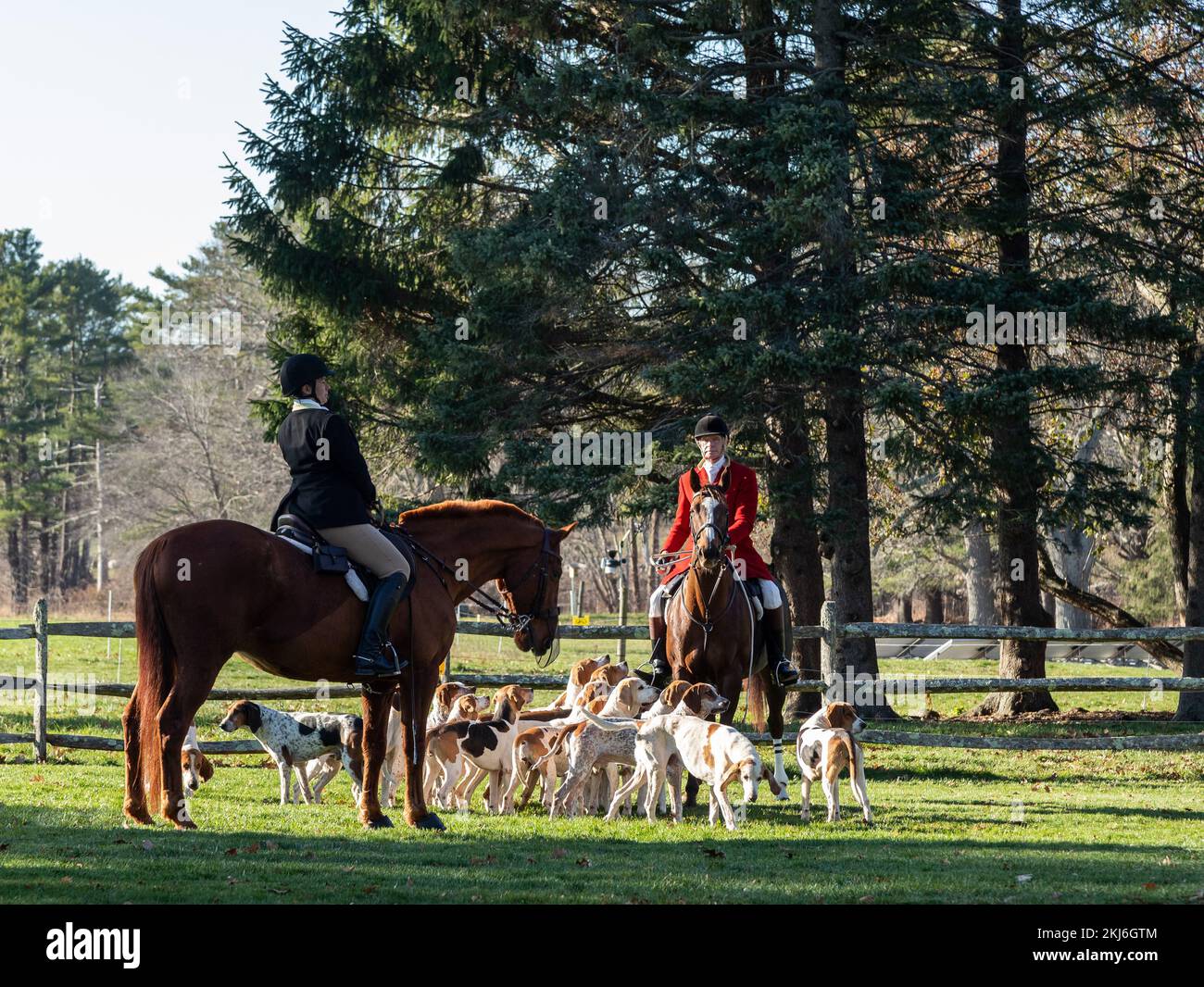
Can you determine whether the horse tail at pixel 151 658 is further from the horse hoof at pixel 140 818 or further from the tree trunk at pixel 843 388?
the tree trunk at pixel 843 388

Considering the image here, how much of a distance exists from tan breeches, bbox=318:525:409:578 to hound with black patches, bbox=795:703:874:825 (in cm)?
339

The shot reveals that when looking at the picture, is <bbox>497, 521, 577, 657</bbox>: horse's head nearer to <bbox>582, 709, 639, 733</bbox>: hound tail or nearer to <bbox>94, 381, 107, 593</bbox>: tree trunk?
<bbox>582, 709, 639, 733</bbox>: hound tail

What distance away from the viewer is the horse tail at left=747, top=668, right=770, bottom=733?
1261cm

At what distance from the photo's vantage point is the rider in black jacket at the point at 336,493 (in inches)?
376

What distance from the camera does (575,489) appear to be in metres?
18.3

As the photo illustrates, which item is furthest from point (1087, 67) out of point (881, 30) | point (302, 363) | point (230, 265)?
point (230, 265)

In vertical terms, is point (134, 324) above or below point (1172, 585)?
above

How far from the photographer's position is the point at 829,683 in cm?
1520

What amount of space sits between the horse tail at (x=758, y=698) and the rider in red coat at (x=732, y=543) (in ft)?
0.81

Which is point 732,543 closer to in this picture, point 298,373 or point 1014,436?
point 298,373

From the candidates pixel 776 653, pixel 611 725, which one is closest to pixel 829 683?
pixel 776 653

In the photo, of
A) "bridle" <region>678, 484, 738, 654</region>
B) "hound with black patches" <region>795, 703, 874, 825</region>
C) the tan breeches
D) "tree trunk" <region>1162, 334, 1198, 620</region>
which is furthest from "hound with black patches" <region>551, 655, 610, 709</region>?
"tree trunk" <region>1162, 334, 1198, 620</region>

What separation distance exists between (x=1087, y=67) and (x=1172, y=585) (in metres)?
20.3
